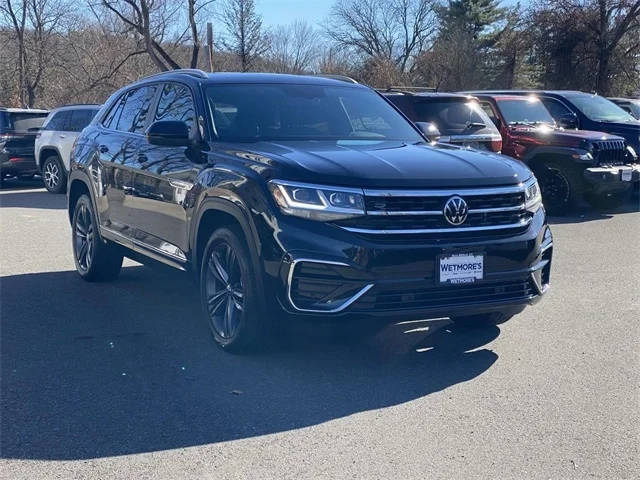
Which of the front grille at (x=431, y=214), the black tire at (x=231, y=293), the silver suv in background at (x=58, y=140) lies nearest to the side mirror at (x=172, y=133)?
the black tire at (x=231, y=293)

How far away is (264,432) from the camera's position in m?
4.27

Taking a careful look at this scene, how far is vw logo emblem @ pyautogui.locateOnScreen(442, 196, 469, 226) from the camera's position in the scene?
4.94 m

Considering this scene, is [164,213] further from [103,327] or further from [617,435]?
[617,435]

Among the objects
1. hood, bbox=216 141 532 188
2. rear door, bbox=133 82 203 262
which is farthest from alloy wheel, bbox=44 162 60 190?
hood, bbox=216 141 532 188

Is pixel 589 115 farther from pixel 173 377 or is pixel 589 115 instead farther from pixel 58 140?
pixel 173 377

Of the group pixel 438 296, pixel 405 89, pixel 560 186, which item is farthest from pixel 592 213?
pixel 438 296

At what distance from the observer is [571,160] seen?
1276cm

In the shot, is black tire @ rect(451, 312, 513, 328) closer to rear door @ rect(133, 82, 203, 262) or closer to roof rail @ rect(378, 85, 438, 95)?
rear door @ rect(133, 82, 203, 262)

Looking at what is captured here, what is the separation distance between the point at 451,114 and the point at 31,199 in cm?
834

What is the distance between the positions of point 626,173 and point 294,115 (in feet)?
26.5

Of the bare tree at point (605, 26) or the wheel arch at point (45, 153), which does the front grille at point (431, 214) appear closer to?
the wheel arch at point (45, 153)

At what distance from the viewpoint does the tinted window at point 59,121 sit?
17.0m

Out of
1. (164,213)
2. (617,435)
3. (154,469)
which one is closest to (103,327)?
(164,213)

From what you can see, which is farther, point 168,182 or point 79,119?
point 79,119
